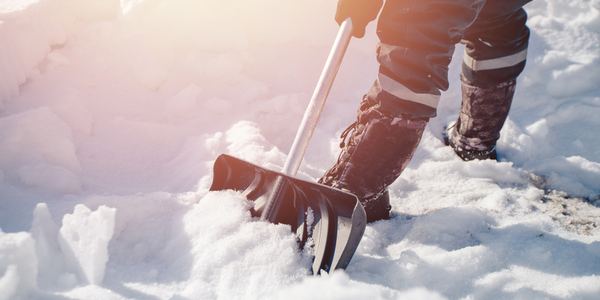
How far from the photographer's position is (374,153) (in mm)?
1061

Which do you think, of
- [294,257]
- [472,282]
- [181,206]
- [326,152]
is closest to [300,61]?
[326,152]

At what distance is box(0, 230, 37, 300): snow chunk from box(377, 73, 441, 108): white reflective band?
1.08 metres

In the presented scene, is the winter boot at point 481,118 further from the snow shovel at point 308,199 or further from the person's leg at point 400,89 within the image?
the snow shovel at point 308,199

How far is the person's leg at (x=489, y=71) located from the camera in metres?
1.27

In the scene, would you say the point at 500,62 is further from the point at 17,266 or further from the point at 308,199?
the point at 17,266

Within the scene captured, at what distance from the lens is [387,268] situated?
92 cm

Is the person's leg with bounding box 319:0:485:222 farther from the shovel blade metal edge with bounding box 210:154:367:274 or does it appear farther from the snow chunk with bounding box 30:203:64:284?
the snow chunk with bounding box 30:203:64:284

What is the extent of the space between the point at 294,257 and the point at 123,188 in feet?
2.89

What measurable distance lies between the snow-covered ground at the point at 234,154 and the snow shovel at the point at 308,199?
73mm

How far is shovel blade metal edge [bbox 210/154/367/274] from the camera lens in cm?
89

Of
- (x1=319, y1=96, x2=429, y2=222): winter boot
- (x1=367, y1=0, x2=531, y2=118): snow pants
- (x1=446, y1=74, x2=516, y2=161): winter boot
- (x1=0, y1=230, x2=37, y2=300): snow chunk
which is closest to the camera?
(x1=0, y1=230, x2=37, y2=300): snow chunk

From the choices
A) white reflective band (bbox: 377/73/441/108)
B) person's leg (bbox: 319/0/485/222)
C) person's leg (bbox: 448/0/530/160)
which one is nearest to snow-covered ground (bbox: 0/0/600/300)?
person's leg (bbox: 448/0/530/160)

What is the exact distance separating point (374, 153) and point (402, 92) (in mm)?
238

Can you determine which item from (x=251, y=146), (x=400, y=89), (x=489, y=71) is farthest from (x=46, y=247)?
(x=489, y=71)
